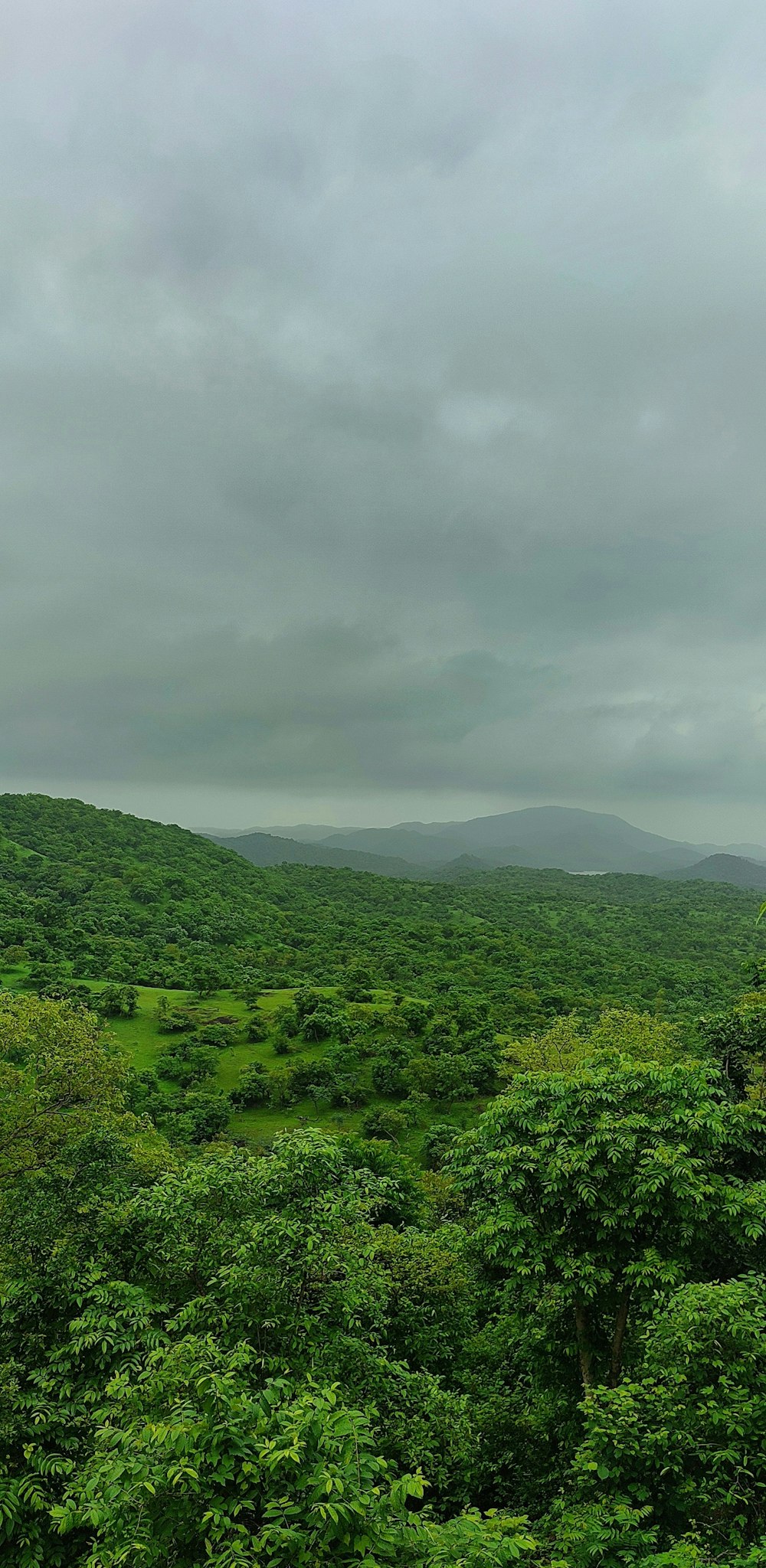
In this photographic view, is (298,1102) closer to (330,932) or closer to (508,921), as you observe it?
(330,932)

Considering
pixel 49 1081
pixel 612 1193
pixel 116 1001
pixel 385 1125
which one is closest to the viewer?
pixel 612 1193

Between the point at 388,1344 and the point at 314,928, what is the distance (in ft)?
358

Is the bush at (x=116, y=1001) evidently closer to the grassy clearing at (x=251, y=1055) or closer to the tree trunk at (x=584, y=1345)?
the grassy clearing at (x=251, y=1055)

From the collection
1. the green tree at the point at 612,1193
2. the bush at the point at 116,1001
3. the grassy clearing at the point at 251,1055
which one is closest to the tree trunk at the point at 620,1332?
the green tree at the point at 612,1193

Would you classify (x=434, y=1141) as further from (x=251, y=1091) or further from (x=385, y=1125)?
(x=251, y=1091)

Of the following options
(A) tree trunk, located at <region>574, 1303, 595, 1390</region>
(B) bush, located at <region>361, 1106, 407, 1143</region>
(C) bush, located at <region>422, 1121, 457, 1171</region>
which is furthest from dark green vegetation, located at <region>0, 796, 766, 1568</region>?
(B) bush, located at <region>361, 1106, 407, 1143</region>

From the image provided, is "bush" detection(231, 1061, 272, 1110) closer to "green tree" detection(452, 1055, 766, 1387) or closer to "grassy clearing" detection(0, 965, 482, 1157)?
"grassy clearing" detection(0, 965, 482, 1157)

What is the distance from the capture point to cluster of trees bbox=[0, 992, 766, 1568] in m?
5.09

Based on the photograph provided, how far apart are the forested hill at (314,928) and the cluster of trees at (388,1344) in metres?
15.2

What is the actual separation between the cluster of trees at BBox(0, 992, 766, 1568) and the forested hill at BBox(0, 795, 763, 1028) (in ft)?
50.0

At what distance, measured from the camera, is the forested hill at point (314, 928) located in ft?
262

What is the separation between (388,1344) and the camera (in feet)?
47.7

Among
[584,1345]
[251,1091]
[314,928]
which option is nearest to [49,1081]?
[584,1345]

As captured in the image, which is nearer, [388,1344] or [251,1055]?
[388,1344]
